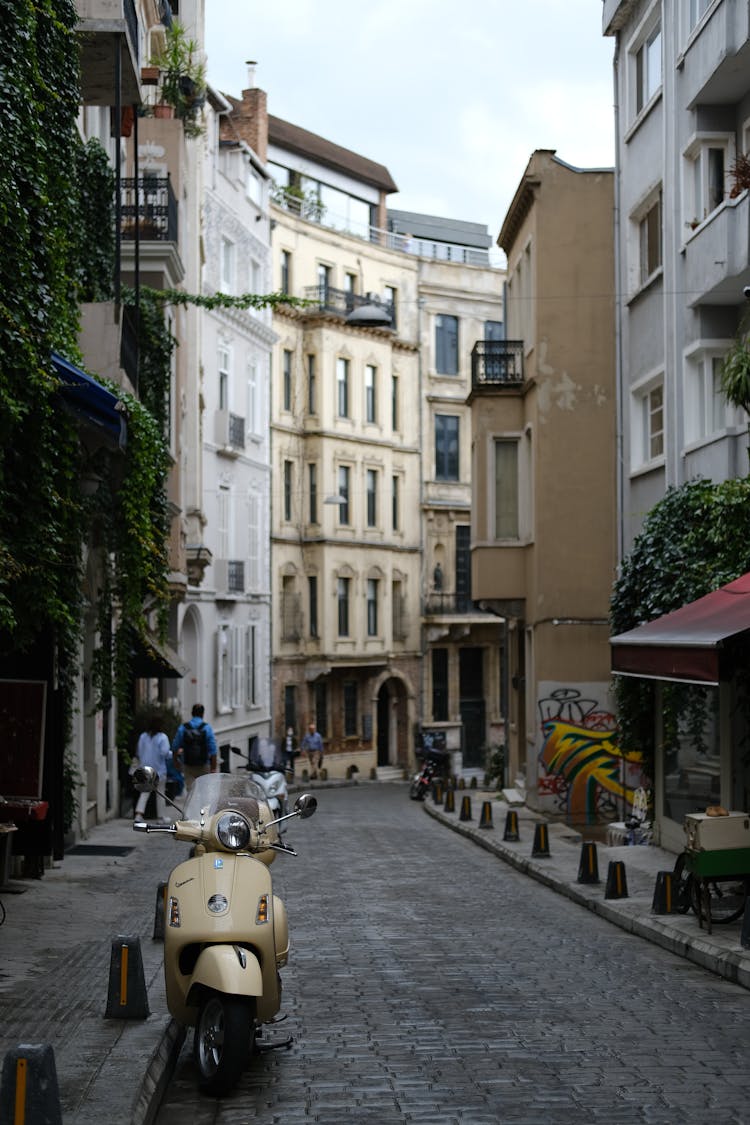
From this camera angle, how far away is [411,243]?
62.0 m

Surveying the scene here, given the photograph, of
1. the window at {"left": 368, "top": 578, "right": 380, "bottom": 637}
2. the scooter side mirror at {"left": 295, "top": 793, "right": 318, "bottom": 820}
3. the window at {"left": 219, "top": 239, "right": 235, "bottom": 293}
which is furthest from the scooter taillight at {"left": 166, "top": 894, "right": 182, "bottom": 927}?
the window at {"left": 368, "top": 578, "right": 380, "bottom": 637}

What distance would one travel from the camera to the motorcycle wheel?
7633mm

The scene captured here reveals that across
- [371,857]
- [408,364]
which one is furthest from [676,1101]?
[408,364]

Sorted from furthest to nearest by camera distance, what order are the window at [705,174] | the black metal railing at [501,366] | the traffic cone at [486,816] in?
the black metal railing at [501,366], the traffic cone at [486,816], the window at [705,174]

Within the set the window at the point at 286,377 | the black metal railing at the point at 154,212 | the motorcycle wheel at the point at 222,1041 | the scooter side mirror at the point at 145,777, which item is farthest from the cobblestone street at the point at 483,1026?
the window at the point at 286,377

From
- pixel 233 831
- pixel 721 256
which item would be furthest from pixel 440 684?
pixel 233 831

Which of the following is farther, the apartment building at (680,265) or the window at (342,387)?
the window at (342,387)

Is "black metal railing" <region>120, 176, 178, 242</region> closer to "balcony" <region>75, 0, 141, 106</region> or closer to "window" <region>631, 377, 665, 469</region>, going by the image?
"balcony" <region>75, 0, 141, 106</region>

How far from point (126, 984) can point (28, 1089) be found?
9.89 feet

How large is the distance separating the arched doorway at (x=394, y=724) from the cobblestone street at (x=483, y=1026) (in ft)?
140

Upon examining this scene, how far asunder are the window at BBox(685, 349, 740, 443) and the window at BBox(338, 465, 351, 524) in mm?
34854

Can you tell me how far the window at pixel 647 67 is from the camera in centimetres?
2392

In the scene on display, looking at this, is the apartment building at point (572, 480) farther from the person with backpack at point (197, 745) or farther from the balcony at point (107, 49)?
the balcony at point (107, 49)

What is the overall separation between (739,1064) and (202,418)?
118ft
